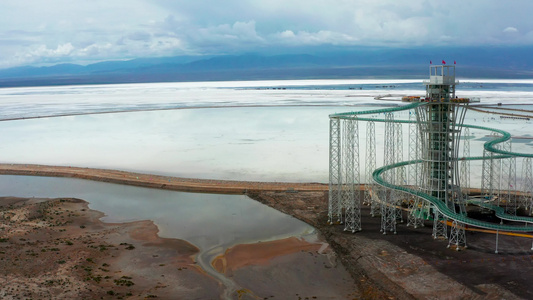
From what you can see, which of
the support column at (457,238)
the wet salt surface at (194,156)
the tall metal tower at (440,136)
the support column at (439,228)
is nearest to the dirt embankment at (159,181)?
the wet salt surface at (194,156)

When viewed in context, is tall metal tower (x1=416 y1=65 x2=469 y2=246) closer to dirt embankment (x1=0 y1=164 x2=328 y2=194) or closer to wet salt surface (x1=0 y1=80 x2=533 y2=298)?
wet salt surface (x1=0 y1=80 x2=533 y2=298)

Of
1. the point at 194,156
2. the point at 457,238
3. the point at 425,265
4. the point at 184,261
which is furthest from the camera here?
the point at 194,156

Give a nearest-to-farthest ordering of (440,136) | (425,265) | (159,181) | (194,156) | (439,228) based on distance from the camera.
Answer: (425,265)
(439,228)
(440,136)
(159,181)
(194,156)

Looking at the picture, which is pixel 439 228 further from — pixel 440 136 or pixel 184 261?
pixel 184 261

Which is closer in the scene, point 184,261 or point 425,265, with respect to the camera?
point 425,265

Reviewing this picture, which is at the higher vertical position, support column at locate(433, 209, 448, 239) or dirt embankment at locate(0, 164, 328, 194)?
dirt embankment at locate(0, 164, 328, 194)

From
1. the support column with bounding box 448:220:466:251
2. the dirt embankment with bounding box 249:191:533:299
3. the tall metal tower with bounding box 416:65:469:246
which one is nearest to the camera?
the dirt embankment with bounding box 249:191:533:299

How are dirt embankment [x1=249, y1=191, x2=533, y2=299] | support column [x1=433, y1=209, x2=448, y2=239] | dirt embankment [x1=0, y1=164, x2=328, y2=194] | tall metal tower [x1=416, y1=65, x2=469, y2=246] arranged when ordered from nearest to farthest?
dirt embankment [x1=249, y1=191, x2=533, y2=299], support column [x1=433, y1=209, x2=448, y2=239], tall metal tower [x1=416, y1=65, x2=469, y2=246], dirt embankment [x1=0, y1=164, x2=328, y2=194]

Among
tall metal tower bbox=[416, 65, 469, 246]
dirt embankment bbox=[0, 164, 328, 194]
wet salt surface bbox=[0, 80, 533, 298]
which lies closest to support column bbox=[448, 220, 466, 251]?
tall metal tower bbox=[416, 65, 469, 246]

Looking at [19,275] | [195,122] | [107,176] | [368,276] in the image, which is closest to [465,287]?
[368,276]

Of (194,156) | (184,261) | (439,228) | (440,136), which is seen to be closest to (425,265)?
(439,228)

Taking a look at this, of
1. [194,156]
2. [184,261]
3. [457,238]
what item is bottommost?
[184,261]

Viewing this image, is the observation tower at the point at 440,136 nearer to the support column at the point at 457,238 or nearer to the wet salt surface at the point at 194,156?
the support column at the point at 457,238

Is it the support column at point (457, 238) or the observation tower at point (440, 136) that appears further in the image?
the observation tower at point (440, 136)
